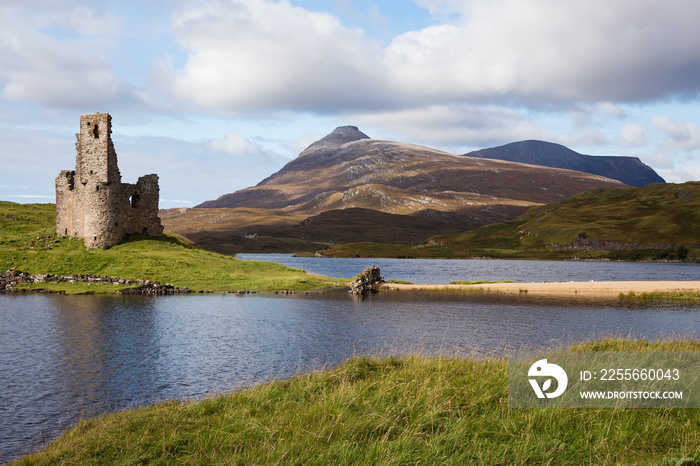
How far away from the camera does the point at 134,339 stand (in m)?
32.9

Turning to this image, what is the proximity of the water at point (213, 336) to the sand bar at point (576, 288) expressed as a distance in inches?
457

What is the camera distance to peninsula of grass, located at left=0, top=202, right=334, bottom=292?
5906cm

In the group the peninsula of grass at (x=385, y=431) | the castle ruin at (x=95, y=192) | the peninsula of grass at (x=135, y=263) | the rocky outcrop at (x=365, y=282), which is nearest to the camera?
the peninsula of grass at (x=385, y=431)

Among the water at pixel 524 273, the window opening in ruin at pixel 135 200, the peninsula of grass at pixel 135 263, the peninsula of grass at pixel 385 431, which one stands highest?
the window opening in ruin at pixel 135 200

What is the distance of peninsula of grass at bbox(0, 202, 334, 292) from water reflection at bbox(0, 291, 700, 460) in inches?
228

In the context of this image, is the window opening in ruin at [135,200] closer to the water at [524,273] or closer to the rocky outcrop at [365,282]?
the rocky outcrop at [365,282]

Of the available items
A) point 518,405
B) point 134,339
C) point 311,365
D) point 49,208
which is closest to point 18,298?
point 134,339

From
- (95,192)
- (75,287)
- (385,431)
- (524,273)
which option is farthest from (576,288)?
(385,431)

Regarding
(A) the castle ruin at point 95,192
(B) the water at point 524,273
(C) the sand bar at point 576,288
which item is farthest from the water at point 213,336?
(B) the water at point 524,273

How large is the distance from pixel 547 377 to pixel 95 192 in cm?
5958

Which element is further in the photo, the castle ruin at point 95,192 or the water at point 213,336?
the castle ruin at point 95,192

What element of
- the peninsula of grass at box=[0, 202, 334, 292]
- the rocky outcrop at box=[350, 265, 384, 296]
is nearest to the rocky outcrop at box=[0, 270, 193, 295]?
the peninsula of grass at box=[0, 202, 334, 292]

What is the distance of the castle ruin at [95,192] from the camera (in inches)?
2486

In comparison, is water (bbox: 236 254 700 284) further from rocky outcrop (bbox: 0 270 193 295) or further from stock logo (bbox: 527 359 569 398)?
stock logo (bbox: 527 359 569 398)
